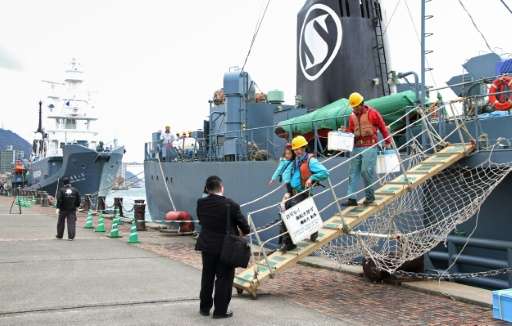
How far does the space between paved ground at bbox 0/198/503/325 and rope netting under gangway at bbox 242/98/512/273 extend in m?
0.52

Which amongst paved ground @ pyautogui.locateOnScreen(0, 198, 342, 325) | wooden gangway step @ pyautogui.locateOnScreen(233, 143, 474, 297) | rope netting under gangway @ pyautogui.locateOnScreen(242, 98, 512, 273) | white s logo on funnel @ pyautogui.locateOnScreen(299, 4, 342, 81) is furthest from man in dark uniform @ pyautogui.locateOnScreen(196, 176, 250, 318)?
A: white s logo on funnel @ pyautogui.locateOnScreen(299, 4, 342, 81)

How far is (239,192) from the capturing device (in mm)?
13383

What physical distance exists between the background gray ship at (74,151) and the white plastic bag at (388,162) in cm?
3796

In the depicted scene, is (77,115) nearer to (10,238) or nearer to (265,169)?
(10,238)

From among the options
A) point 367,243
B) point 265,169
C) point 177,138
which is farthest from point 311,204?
point 177,138

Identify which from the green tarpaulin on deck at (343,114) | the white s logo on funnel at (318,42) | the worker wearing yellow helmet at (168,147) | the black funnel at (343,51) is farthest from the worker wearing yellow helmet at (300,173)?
the worker wearing yellow helmet at (168,147)

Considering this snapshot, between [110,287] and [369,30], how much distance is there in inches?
354

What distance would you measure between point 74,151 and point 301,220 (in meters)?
39.7

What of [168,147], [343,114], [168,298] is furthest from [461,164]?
[168,147]

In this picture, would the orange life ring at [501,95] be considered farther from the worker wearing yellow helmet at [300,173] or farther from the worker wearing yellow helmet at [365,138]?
the worker wearing yellow helmet at [300,173]

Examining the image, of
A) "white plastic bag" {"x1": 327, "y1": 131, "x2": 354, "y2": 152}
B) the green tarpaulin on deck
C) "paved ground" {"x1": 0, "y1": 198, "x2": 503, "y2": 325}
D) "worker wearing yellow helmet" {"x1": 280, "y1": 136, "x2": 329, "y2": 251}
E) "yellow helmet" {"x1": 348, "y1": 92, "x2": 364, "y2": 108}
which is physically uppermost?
the green tarpaulin on deck

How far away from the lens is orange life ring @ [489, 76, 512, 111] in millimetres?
7691

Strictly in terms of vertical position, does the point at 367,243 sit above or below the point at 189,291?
above

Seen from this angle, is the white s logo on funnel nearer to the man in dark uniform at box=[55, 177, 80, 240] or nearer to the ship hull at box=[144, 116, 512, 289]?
the ship hull at box=[144, 116, 512, 289]
